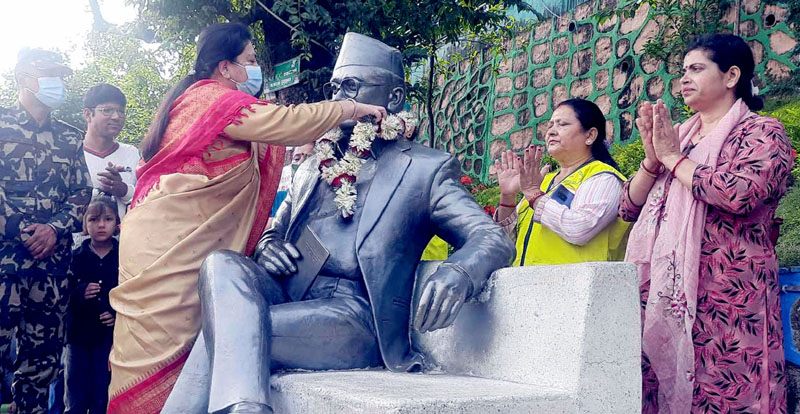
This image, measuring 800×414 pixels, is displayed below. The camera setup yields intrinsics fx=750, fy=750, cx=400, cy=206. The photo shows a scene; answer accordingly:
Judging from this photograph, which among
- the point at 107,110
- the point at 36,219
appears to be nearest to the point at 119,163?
the point at 107,110

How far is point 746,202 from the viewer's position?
2.63 meters

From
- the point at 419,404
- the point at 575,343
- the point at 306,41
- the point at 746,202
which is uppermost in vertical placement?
the point at 306,41

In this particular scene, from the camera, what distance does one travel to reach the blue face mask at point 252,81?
3451 mm

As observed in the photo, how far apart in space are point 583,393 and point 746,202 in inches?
41.1

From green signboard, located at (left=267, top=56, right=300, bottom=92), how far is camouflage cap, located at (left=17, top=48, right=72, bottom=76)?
1.63 meters

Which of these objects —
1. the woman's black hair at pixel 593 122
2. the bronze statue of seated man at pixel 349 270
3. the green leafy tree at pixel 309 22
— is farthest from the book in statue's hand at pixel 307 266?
the green leafy tree at pixel 309 22

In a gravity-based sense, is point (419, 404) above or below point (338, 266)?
below

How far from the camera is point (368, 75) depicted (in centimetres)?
300

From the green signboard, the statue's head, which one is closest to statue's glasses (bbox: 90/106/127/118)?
the green signboard

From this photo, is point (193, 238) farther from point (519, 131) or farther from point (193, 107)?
→ point (519, 131)

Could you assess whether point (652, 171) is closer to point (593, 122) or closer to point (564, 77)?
point (593, 122)

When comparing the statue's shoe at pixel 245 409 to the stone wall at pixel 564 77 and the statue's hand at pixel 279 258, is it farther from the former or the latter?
the stone wall at pixel 564 77

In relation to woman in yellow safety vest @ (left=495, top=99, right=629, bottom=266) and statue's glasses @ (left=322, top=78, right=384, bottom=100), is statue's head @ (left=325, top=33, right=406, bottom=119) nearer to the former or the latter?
statue's glasses @ (left=322, top=78, right=384, bottom=100)

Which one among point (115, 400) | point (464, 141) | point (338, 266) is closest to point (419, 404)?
point (338, 266)
